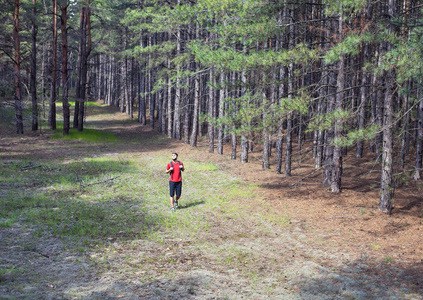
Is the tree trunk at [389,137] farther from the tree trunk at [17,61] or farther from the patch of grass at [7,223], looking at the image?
the tree trunk at [17,61]

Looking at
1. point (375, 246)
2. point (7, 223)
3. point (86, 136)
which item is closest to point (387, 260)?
point (375, 246)

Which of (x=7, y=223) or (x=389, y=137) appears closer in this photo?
(x=7, y=223)

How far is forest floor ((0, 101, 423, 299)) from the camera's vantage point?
22.0ft

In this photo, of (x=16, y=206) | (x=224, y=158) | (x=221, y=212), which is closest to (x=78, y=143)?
(x=224, y=158)

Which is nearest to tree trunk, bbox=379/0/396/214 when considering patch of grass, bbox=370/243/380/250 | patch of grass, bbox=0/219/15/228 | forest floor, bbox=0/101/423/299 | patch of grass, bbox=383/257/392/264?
forest floor, bbox=0/101/423/299

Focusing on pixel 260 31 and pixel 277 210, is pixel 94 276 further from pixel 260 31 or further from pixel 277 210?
pixel 260 31

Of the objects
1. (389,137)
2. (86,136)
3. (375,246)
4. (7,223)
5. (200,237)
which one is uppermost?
(389,137)

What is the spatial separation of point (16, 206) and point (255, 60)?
8.99 meters

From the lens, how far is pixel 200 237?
9570mm

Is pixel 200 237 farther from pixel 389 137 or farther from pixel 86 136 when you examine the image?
pixel 86 136

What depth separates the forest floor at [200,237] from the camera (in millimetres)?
6695

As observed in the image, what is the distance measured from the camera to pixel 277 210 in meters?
12.1

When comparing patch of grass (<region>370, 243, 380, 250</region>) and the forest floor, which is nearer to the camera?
the forest floor

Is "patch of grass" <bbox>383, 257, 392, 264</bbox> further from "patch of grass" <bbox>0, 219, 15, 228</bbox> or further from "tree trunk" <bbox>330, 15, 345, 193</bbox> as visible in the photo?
"patch of grass" <bbox>0, 219, 15, 228</bbox>
